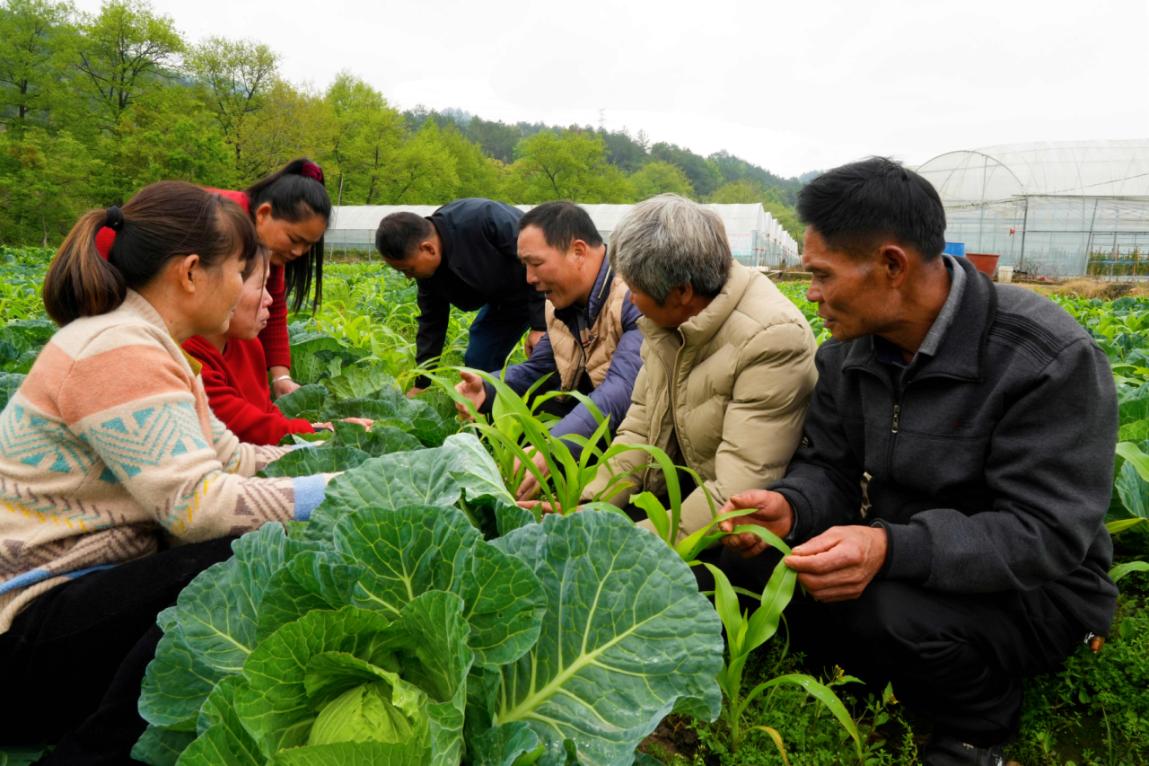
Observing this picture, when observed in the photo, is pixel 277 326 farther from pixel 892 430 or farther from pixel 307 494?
pixel 892 430

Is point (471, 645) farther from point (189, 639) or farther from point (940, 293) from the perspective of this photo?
point (940, 293)

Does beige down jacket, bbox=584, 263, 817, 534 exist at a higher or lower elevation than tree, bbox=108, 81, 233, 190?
lower

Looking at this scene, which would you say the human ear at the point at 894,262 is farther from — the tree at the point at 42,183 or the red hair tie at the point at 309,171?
the tree at the point at 42,183

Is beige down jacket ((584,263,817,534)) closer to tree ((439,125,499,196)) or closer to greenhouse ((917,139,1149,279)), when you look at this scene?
greenhouse ((917,139,1149,279))

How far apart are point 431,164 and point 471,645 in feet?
143

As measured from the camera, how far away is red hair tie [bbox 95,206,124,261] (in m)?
1.60

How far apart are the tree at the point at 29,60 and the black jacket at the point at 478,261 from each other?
3185cm

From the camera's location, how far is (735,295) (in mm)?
2158

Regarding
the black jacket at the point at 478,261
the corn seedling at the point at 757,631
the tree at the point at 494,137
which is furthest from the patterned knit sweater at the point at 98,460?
the tree at the point at 494,137

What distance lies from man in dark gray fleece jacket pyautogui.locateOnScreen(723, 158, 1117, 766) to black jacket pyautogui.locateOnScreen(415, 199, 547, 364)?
2.62 metres

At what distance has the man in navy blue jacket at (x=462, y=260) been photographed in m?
4.18

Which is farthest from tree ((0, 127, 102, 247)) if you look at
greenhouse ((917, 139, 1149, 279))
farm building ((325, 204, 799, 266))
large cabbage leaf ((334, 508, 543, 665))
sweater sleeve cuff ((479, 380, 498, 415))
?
large cabbage leaf ((334, 508, 543, 665))

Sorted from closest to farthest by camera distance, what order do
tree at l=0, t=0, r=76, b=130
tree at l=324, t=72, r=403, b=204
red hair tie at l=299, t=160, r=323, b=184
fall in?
red hair tie at l=299, t=160, r=323, b=184
tree at l=0, t=0, r=76, b=130
tree at l=324, t=72, r=403, b=204

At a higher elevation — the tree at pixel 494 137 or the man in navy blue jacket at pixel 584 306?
the tree at pixel 494 137
